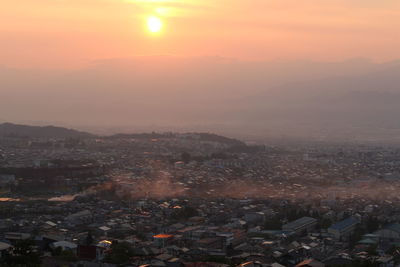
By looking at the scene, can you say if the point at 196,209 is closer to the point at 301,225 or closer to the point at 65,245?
the point at 301,225

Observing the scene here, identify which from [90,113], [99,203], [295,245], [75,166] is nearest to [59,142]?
[75,166]

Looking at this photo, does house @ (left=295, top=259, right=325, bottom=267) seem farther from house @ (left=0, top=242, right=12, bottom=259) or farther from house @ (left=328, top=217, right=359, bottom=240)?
house @ (left=0, top=242, right=12, bottom=259)

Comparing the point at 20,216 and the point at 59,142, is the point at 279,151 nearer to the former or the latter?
the point at 59,142

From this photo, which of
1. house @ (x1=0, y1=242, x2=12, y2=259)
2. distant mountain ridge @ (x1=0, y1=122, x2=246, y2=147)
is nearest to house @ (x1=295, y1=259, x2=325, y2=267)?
house @ (x1=0, y1=242, x2=12, y2=259)

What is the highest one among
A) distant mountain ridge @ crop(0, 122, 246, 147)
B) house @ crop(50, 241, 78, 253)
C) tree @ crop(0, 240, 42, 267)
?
distant mountain ridge @ crop(0, 122, 246, 147)

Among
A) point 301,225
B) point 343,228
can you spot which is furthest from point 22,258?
point 343,228

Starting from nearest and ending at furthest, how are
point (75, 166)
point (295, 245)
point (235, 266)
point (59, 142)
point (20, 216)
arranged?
point (235, 266)
point (295, 245)
point (20, 216)
point (75, 166)
point (59, 142)

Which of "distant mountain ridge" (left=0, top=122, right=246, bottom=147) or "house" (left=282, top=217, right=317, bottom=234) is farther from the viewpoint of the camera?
"distant mountain ridge" (left=0, top=122, right=246, bottom=147)

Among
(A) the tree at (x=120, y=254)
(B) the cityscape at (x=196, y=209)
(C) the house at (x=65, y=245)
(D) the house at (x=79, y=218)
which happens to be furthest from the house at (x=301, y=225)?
(C) the house at (x=65, y=245)
